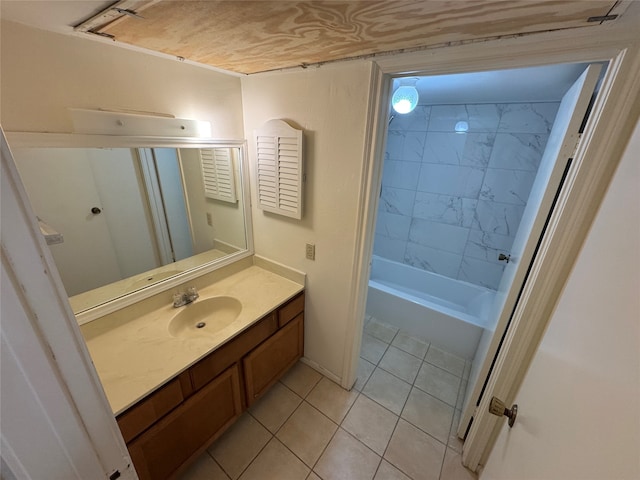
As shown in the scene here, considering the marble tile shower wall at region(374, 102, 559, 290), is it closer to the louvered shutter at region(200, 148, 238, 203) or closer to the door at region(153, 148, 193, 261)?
the louvered shutter at region(200, 148, 238, 203)

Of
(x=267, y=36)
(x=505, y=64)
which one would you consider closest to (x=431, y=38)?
(x=505, y=64)

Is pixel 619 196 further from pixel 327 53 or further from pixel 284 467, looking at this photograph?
pixel 284 467

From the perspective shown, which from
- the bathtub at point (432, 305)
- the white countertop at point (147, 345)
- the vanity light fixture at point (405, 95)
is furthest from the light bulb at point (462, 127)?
the white countertop at point (147, 345)

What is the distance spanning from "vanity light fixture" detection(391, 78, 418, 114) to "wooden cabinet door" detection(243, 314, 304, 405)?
1612mm

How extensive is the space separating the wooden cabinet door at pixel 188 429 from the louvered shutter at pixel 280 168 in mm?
963

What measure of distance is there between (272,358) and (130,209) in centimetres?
117

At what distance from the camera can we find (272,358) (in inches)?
64.4

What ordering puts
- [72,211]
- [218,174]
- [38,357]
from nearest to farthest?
1. [38,357]
2. [72,211]
3. [218,174]

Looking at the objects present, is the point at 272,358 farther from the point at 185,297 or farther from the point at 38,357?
the point at 38,357

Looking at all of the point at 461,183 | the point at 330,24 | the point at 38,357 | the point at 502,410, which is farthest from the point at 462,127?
the point at 38,357

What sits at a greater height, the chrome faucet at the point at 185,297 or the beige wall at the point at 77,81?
the beige wall at the point at 77,81

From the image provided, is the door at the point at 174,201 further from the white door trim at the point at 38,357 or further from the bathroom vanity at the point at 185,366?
the white door trim at the point at 38,357

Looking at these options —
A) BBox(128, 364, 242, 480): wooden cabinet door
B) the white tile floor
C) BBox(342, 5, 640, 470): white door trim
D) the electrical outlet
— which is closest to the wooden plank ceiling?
BBox(342, 5, 640, 470): white door trim

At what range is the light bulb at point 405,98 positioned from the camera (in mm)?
1698
